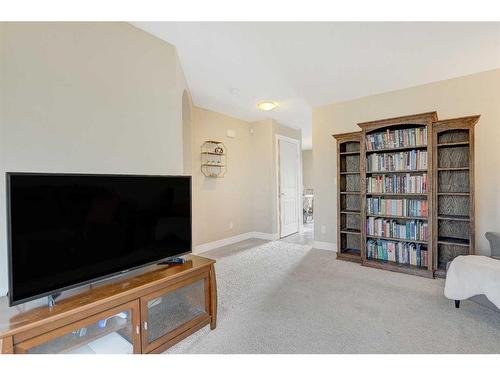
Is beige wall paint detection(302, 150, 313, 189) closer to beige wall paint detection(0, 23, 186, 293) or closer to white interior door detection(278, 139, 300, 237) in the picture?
white interior door detection(278, 139, 300, 237)

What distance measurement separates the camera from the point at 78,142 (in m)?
1.66

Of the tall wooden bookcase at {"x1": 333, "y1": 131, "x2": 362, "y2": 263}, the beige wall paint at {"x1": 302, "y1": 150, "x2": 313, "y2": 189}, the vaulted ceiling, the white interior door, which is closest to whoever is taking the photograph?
the vaulted ceiling

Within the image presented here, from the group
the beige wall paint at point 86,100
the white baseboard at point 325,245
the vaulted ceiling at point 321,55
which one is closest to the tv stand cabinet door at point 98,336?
the beige wall paint at point 86,100

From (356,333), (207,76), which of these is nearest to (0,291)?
(356,333)

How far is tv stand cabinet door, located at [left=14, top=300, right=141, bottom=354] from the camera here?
3.79 ft

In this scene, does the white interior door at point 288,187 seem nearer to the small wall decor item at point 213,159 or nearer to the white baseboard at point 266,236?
the white baseboard at point 266,236

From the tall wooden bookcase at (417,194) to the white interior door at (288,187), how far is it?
1.80 meters

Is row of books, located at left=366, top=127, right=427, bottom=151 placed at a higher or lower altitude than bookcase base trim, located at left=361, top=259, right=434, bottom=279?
higher

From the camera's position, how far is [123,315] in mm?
1450

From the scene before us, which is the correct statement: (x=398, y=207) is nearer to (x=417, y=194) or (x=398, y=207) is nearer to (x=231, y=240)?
(x=417, y=194)

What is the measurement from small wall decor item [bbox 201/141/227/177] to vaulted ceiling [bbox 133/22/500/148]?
838 mm

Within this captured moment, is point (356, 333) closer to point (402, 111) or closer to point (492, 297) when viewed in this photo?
point (492, 297)

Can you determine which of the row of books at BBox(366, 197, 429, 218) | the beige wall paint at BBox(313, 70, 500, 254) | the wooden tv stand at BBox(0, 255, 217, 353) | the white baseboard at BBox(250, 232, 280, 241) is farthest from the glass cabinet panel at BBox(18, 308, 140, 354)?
the white baseboard at BBox(250, 232, 280, 241)

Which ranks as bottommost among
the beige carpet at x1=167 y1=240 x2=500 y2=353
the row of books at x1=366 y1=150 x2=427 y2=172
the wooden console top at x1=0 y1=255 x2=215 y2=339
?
the beige carpet at x1=167 y1=240 x2=500 y2=353
